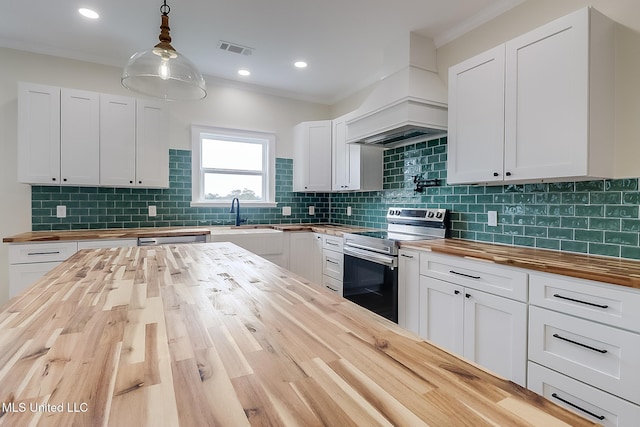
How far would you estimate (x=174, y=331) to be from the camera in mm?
754

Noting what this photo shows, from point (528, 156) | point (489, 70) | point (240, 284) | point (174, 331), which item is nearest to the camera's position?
point (174, 331)

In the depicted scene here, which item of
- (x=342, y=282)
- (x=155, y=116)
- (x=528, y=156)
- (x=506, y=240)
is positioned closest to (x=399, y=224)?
(x=342, y=282)

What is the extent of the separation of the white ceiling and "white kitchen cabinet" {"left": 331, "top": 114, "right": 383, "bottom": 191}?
2.84 ft

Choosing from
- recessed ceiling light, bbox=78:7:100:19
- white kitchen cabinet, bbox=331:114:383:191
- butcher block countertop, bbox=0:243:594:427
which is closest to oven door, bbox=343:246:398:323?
white kitchen cabinet, bbox=331:114:383:191

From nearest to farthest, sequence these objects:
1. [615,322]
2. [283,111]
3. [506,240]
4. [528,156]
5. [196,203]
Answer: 1. [615,322]
2. [528,156]
3. [506,240]
4. [196,203]
5. [283,111]

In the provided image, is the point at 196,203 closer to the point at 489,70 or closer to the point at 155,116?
the point at 155,116

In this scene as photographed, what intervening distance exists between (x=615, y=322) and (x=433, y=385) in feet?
4.50

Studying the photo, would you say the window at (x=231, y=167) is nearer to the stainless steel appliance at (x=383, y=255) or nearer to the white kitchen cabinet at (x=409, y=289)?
the stainless steel appliance at (x=383, y=255)

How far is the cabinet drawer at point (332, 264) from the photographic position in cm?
338

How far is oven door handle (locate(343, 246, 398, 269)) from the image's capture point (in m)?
2.53

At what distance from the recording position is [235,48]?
10.2 ft

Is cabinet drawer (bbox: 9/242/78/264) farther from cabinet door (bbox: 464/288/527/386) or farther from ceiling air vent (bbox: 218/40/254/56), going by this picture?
cabinet door (bbox: 464/288/527/386)

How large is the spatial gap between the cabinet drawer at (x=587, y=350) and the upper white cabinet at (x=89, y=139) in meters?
3.51

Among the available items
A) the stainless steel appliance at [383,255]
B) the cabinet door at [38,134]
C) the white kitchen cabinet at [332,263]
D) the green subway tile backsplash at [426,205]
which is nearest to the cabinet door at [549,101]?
the green subway tile backsplash at [426,205]
